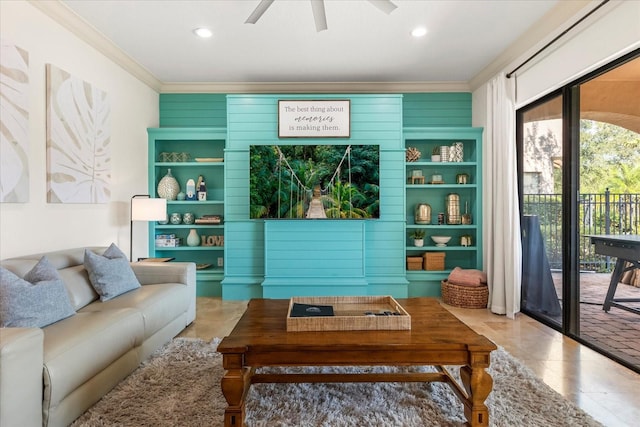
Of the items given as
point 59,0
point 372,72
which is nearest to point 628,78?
point 372,72

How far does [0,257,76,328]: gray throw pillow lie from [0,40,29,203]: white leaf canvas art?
0.69 metres

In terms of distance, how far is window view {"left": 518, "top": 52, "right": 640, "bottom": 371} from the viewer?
2518mm

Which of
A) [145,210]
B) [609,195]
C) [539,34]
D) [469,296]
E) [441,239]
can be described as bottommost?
[469,296]

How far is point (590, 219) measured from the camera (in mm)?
2881

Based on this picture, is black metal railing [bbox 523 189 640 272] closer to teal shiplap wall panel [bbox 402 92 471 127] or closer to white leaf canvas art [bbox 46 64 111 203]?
teal shiplap wall panel [bbox 402 92 471 127]

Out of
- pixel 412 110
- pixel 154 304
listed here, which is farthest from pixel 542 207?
pixel 154 304

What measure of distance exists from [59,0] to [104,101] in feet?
3.13

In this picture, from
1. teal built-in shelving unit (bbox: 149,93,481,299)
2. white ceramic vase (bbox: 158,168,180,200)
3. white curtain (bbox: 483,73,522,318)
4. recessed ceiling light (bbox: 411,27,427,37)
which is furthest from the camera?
white ceramic vase (bbox: 158,168,180,200)

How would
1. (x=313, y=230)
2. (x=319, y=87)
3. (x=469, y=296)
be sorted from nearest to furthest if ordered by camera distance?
(x=469, y=296) < (x=313, y=230) < (x=319, y=87)

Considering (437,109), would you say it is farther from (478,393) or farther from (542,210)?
(478,393)

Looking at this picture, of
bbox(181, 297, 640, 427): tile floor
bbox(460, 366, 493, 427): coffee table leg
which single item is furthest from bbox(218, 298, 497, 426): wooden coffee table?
bbox(181, 297, 640, 427): tile floor

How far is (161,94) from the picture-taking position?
15.8ft

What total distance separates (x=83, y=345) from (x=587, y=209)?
12.2 feet

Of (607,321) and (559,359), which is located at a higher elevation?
(607,321)
